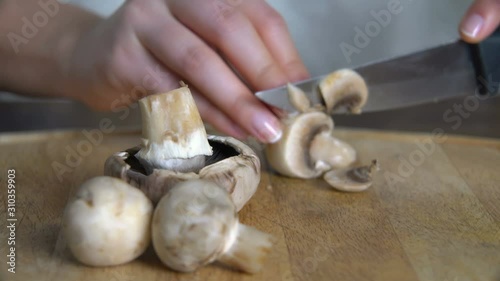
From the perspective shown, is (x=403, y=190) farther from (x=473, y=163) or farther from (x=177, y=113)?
(x=177, y=113)

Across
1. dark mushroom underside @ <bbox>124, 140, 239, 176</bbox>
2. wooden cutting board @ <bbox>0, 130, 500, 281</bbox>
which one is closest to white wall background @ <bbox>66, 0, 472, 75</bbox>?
wooden cutting board @ <bbox>0, 130, 500, 281</bbox>

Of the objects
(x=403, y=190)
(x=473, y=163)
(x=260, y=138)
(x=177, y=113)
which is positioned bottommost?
(x=473, y=163)

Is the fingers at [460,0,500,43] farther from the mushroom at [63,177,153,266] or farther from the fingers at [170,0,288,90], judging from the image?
the mushroom at [63,177,153,266]

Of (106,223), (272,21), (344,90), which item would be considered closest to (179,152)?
(106,223)

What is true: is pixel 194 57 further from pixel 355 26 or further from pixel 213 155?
pixel 355 26

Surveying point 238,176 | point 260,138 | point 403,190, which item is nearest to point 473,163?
point 403,190

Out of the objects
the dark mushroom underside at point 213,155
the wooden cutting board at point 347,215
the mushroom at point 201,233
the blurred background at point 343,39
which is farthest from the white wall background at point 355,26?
the mushroom at point 201,233
